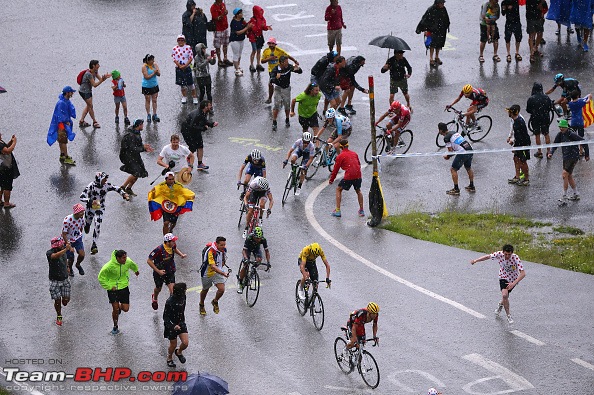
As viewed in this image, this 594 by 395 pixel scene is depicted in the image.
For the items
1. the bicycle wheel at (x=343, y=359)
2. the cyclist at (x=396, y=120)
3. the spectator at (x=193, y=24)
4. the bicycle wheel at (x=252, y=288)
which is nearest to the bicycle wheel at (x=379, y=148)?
the cyclist at (x=396, y=120)

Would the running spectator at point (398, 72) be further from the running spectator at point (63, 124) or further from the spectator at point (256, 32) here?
the running spectator at point (63, 124)

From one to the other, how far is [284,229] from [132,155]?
3963mm

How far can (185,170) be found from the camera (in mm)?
24859

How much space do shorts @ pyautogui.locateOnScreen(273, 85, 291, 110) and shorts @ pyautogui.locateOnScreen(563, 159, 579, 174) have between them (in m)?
7.69

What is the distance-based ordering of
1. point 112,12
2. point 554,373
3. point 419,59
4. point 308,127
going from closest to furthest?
point 554,373
point 308,127
point 419,59
point 112,12

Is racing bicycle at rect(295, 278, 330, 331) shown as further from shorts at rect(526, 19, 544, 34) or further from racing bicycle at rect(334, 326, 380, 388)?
shorts at rect(526, 19, 544, 34)

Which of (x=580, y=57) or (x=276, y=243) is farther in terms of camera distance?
(x=580, y=57)

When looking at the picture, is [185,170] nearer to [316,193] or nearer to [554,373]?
[316,193]

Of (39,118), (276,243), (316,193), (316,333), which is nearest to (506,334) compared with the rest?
(316,333)

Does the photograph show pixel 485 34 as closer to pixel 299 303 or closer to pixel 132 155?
pixel 132 155

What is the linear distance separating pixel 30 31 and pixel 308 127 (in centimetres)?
1158

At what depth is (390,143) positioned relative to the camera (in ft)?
90.8

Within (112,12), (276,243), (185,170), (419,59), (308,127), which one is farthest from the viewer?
(112,12)

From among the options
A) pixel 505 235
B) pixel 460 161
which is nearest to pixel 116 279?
pixel 505 235
